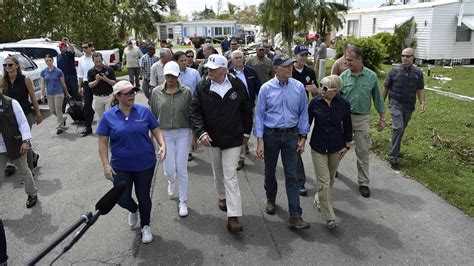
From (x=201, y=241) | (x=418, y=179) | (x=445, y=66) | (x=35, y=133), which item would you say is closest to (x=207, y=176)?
(x=201, y=241)

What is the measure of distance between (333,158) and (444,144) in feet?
13.1

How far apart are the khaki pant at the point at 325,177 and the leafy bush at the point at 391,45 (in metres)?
18.0

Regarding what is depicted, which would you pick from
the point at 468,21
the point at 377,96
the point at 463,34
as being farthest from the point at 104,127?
the point at 463,34

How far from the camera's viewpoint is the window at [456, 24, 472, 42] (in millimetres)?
20422

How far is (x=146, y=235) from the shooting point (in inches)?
166

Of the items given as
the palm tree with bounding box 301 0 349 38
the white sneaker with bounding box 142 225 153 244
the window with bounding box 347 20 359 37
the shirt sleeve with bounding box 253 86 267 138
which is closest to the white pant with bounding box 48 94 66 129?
the white sneaker with bounding box 142 225 153 244

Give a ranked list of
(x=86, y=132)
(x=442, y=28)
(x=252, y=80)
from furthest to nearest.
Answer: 1. (x=442, y=28)
2. (x=86, y=132)
3. (x=252, y=80)

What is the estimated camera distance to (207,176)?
20.5ft

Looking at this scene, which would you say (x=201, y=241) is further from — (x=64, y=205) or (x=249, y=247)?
(x=64, y=205)

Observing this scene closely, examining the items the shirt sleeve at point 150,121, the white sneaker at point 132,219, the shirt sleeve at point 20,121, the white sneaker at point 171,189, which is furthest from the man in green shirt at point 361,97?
A: the shirt sleeve at point 20,121

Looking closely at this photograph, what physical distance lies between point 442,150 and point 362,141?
2673mm

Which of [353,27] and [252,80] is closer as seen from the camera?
[252,80]

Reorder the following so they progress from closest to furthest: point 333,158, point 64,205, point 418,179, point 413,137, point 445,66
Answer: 1. point 333,158
2. point 64,205
3. point 418,179
4. point 413,137
5. point 445,66

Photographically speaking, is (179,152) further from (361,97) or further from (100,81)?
(100,81)
